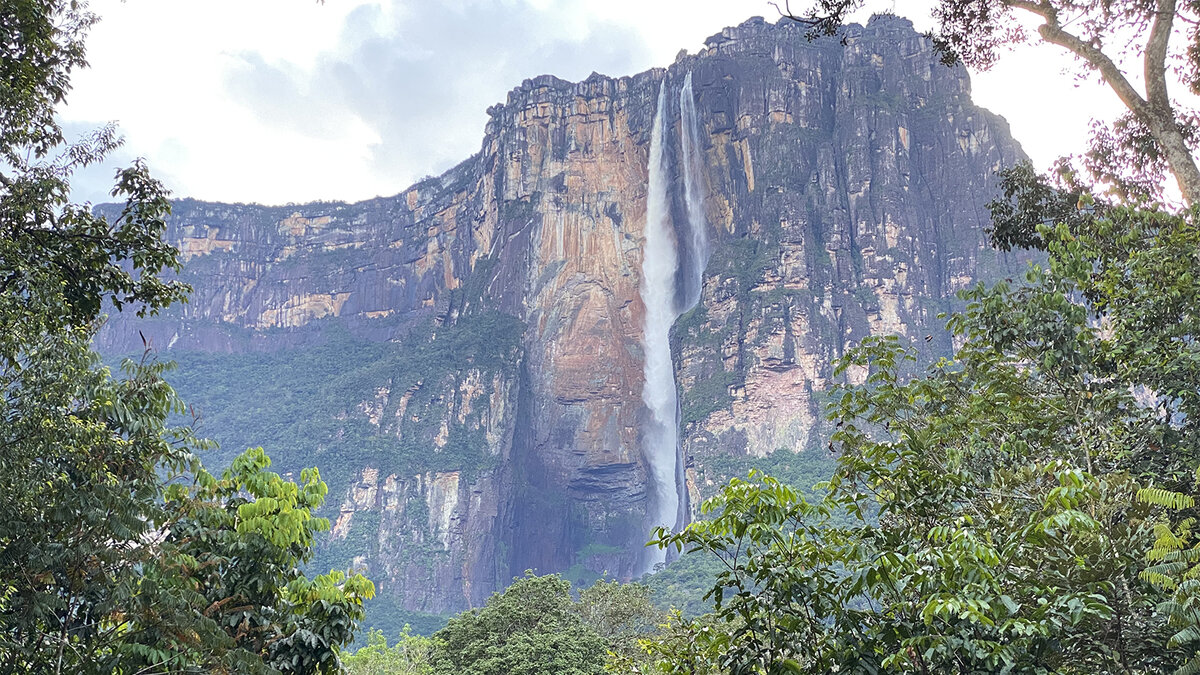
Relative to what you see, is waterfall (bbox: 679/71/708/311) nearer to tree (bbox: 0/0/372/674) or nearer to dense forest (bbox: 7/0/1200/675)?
dense forest (bbox: 7/0/1200/675)

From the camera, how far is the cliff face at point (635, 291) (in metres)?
76.9

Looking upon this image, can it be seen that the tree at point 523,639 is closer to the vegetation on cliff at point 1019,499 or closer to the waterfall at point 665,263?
the vegetation on cliff at point 1019,499

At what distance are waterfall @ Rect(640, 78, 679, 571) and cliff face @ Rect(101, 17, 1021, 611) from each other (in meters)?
0.79

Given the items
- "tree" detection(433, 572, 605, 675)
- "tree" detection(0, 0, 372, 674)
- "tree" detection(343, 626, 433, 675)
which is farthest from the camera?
"tree" detection(343, 626, 433, 675)

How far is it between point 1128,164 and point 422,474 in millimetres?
81432

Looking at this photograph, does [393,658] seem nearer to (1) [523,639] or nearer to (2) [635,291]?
(1) [523,639]

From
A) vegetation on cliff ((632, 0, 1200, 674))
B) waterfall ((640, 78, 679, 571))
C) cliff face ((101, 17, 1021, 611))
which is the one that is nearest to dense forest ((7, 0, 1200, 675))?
vegetation on cliff ((632, 0, 1200, 674))

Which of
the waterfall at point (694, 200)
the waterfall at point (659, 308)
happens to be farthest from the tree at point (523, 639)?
the waterfall at point (694, 200)

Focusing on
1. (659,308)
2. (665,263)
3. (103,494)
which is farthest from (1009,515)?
(665,263)

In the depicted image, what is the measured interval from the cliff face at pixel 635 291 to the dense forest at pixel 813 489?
63612 millimetres

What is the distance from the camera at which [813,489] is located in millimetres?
4527

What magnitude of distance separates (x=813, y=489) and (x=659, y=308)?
79688 millimetres

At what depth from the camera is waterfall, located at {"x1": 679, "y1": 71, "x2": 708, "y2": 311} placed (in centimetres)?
8425

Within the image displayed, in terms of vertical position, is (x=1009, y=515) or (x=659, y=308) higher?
(x=659, y=308)
